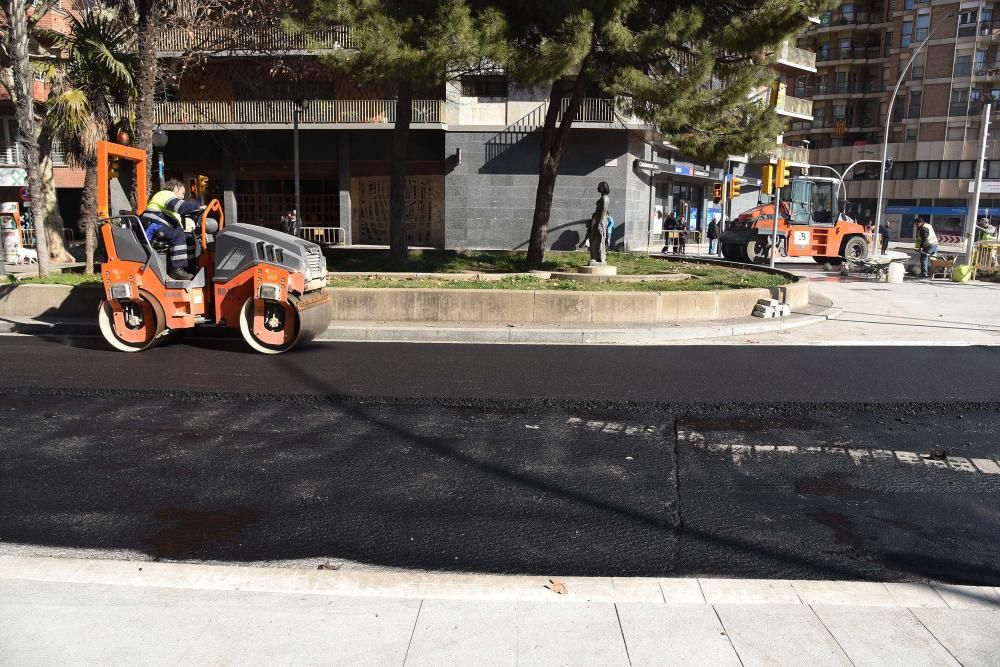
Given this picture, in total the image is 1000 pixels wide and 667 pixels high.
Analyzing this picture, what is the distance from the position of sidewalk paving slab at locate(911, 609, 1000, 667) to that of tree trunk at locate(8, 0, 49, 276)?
1447 cm

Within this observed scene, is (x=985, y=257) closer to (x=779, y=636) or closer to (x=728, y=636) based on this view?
(x=779, y=636)

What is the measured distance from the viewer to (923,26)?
58.7m

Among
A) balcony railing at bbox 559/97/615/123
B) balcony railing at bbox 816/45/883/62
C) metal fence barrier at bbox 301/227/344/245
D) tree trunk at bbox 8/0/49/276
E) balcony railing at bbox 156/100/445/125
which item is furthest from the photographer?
balcony railing at bbox 816/45/883/62

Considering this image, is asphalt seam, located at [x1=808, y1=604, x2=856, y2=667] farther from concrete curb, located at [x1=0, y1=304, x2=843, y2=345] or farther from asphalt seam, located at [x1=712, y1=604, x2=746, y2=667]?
concrete curb, located at [x1=0, y1=304, x2=843, y2=345]

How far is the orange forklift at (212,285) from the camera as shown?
30.0ft

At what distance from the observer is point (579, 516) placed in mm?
4613

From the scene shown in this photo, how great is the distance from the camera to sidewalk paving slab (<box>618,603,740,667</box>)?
3057 mm

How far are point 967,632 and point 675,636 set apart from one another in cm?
128

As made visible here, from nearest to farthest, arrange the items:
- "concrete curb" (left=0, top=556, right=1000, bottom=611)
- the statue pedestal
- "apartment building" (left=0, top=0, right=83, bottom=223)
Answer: "concrete curb" (left=0, top=556, right=1000, bottom=611), the statue pedestal, "apartment building" (left=0, top=0, right=83, bottom=223)

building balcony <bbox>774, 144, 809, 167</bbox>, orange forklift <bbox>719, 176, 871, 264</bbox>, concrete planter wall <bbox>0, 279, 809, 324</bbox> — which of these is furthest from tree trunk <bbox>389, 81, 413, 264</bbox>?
building balcony <bbox>774, 144, 809, 167</bbox>

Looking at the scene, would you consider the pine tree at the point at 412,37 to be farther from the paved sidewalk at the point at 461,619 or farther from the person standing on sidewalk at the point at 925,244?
the person standing on sidewalk at the point at 925,244

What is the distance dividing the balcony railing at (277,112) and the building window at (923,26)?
161 ft

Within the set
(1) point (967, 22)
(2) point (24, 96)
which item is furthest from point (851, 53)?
(2) point (24, 96)

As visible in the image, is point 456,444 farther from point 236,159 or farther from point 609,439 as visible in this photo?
point 236,159
